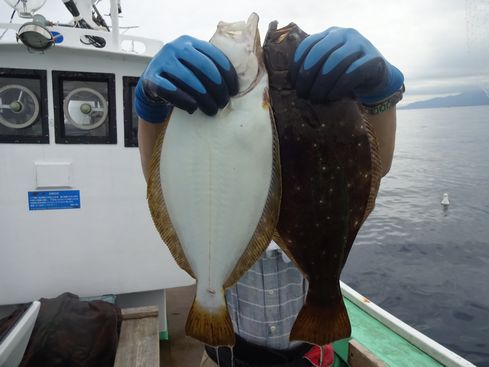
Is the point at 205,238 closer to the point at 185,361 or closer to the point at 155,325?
the point at 155,325

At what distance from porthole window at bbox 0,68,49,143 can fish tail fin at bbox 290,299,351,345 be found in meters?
3.46

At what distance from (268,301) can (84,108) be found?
3.18 meters

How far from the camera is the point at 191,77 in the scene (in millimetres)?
1157

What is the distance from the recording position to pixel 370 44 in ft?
4.16

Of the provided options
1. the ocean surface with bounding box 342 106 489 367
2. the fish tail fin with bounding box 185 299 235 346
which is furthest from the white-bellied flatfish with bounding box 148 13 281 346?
the ocean surface with bounding box 342 106 489 367

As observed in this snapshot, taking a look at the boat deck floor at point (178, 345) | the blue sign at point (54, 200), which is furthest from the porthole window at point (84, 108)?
the boat deck floor at point (178, 345)

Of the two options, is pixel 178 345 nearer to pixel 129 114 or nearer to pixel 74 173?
pixel 74 173

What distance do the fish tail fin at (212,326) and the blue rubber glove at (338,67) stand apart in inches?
28.0

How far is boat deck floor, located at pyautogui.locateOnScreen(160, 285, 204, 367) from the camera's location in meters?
3.94

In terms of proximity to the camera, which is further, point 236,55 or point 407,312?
point 407,312

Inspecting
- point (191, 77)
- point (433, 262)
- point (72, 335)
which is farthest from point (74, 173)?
point (433, 262)

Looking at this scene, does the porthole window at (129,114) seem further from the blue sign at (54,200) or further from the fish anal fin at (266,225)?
the fish anal fin at (266,225)

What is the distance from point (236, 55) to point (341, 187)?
0.51m

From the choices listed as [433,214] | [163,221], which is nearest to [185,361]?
[163,221]
